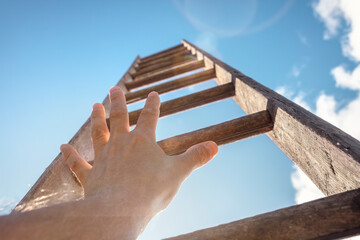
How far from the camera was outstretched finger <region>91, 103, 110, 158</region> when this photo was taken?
1029 mm

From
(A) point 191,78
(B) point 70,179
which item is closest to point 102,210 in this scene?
(B) point 70,179

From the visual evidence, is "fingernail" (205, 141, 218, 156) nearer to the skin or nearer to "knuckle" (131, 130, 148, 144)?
the skin

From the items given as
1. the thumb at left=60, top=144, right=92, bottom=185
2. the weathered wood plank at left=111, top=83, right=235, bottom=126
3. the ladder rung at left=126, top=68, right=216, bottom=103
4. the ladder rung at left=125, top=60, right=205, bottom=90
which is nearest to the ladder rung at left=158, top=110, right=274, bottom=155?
the thumb at left=60, top=144, right=92, bottom=185

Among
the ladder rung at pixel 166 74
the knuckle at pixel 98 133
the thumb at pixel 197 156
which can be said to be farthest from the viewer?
the ladder rung at pixel 166 74

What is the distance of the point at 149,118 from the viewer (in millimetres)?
1012

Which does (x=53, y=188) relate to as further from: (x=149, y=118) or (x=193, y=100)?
(x=193, y=100)

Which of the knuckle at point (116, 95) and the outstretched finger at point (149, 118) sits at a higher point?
the knuckle at point (116, 95)

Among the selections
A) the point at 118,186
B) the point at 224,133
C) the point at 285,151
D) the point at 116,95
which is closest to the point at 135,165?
the point at 118,186

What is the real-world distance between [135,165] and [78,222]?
0.28 meters

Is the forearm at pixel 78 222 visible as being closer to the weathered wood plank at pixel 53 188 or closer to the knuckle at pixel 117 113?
the knuckle at pixel 117 113

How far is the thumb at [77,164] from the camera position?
94cm

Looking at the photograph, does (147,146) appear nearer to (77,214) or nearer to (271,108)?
(77,214)

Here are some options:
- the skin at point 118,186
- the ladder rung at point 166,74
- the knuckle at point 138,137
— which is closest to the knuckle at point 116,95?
the skin at point 118,186

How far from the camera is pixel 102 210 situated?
548mm
